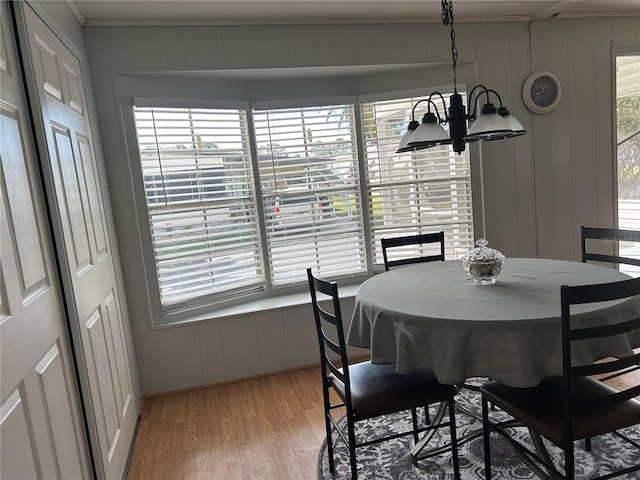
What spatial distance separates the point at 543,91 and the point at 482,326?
8.30 feet

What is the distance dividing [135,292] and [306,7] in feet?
7.02

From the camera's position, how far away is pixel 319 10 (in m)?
2.79

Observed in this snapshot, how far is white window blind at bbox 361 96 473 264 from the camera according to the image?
3.35m

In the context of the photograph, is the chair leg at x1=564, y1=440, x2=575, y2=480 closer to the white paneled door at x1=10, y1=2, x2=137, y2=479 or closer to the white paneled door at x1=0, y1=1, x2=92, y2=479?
the white paneled door at x1=0, y1=1, x2=92, y2=479

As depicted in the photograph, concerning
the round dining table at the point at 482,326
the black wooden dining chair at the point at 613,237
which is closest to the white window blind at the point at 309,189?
the round dining table at the point at 482,326

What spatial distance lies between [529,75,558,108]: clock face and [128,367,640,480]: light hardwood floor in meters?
2.03

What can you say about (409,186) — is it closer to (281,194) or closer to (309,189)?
(309,189)

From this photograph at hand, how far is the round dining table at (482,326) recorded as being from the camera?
60.5 inches

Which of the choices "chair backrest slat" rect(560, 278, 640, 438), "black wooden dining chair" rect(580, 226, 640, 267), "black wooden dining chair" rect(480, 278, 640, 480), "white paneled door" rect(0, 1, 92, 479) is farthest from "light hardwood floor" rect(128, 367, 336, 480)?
"black wooden dining chair" rect(580, 226, 640, 267)

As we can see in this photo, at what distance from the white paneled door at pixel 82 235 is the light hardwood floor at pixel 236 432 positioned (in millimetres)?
190

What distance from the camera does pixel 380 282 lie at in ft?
7.33

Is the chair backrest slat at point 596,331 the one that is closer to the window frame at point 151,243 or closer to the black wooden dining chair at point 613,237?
the black wooden dining chair at point 613,237

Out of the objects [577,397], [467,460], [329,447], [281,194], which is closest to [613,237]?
[577,397]

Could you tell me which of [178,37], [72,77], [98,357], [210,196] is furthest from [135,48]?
[98,357]
